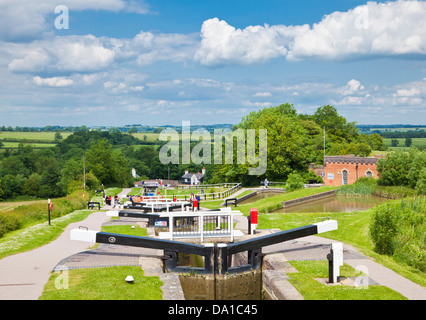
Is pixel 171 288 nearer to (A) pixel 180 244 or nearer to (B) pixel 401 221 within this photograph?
(A) pixel 180 244

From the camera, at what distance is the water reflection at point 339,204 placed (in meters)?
27.1

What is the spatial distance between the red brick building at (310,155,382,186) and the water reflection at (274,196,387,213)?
7.51 m

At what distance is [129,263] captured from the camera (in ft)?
38.7

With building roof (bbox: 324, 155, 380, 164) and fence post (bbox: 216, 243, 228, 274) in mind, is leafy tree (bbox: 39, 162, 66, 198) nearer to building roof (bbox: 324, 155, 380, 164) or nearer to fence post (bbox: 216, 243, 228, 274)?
building roof (bbox: 324, 155, 380, 164)

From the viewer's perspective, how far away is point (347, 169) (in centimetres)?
4159

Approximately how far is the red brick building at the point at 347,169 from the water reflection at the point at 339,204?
751 cm

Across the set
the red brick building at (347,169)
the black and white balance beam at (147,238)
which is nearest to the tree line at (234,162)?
the red brick building at (347,169)

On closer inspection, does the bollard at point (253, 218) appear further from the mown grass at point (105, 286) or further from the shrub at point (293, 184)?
the shrub at point (293, 184)

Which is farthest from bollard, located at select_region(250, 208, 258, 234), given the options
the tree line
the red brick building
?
the tree line

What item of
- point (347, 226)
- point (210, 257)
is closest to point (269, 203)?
point (347, 226)

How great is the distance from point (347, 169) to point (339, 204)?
13022mm

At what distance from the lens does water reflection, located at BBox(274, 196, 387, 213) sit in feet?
88.8
